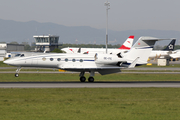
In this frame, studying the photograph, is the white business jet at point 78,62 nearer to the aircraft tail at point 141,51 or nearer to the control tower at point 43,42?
the aircraft tail at point 141,51

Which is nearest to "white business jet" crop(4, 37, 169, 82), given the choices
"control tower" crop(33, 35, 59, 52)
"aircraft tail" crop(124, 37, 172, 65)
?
"aircraft tail" crop(124, 37, 172, 65)

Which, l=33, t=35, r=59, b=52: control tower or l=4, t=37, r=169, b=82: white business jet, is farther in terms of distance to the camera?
l=33, t=35, r=59, b=52: control tower

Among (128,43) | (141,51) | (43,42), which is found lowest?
(141,51)
